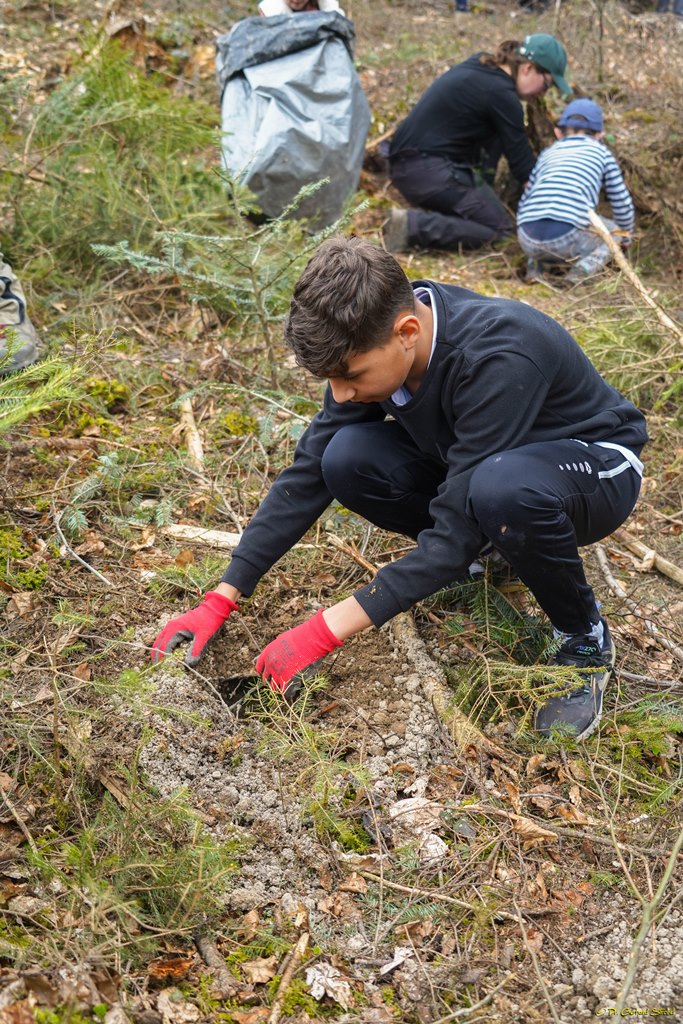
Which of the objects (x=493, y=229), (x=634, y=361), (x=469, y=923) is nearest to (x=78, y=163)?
(x=493, y=229)

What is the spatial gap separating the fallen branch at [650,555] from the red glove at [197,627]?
1454mm

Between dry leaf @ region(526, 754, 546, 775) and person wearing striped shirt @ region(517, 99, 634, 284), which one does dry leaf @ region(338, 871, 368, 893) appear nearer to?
dry leaf @ region(526, 754, 546, 775)

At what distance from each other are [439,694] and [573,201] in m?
3.45

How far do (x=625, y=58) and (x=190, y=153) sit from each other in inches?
153

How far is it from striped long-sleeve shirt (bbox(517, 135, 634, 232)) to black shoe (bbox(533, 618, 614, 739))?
3.10 m

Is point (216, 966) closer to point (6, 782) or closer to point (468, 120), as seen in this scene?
point (6, 782)

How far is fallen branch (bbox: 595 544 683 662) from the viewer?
8.40 feet

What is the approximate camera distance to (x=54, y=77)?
5598 mm

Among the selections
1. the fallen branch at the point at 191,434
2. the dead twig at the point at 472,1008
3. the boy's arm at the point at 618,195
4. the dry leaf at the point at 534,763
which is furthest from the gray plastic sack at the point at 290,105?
the dead twig at the point at 472,1008

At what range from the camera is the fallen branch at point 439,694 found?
7.14 feet

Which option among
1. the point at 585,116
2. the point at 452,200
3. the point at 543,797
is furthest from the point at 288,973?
the point at 585,116

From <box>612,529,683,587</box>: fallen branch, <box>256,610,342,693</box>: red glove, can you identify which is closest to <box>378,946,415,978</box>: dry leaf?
<box>256,610,342,693</box>: red glove

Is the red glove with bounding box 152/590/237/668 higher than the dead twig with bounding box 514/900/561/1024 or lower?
higher

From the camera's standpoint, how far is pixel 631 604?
273 cm
